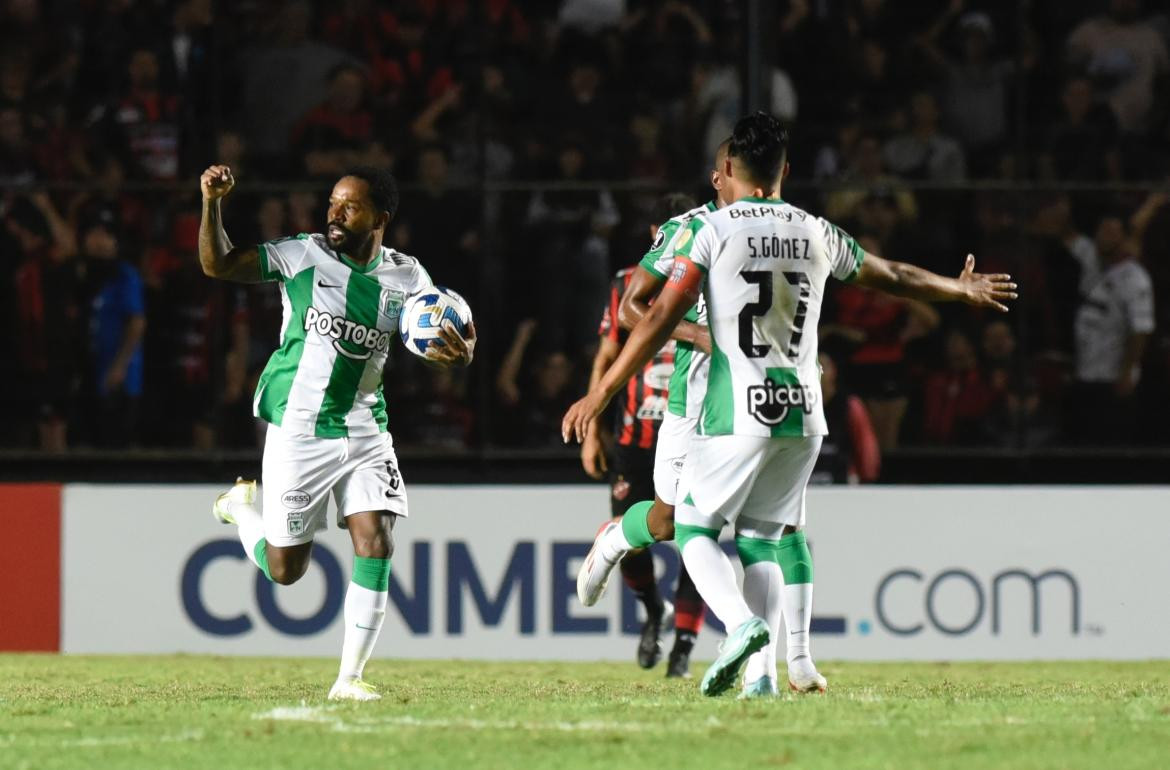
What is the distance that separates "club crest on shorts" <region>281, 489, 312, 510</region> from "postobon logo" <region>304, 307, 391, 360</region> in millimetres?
574

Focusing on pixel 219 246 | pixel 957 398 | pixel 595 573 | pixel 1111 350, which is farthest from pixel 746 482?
pixel 1111 350

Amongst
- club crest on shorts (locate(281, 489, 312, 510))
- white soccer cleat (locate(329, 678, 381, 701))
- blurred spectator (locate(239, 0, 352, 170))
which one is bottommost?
white soccer cleat (locate(329, 678, 381, 701))

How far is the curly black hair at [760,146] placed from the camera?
729 centimetres

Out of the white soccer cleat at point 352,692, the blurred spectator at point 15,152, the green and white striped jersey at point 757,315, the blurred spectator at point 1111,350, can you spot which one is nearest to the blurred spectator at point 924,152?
the blurred spectator at point 1111,350

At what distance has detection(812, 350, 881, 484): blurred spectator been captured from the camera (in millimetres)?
13172

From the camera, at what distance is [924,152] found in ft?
50.1

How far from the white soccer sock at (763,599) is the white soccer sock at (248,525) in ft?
7.43

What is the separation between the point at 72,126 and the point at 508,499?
5.16m

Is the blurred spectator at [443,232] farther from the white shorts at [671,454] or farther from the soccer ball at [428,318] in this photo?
the soccer ball at [428,318]

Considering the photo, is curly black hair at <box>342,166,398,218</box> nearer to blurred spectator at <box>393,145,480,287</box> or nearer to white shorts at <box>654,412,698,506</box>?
A: white shorts at <box>654,412,698,506</box>

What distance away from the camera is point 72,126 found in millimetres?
15016

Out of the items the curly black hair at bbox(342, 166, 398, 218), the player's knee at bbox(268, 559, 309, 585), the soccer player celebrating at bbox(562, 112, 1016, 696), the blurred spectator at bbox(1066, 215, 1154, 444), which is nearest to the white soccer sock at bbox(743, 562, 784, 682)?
the soccer player celebrating at bbox(562, 112, 1016, 696)

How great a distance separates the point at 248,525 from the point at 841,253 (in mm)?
2994

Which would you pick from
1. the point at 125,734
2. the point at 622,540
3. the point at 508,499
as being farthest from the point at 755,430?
the point at 508,499
